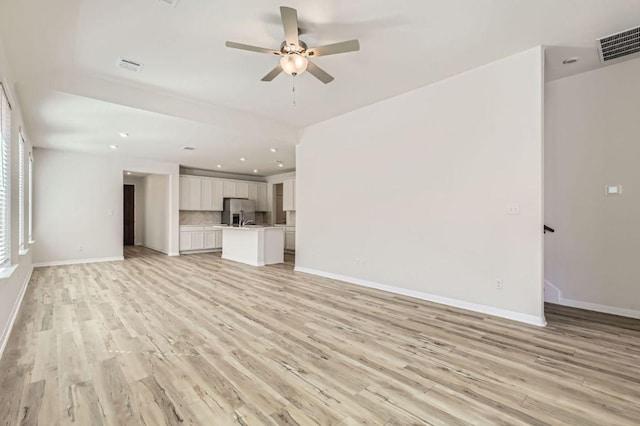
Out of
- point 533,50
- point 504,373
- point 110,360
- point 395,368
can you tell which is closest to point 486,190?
point 533,50

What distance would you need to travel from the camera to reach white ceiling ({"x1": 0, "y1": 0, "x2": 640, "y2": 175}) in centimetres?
242

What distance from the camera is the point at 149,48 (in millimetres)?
2953

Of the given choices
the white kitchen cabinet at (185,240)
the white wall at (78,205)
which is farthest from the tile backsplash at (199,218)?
the white wall at (78,205)

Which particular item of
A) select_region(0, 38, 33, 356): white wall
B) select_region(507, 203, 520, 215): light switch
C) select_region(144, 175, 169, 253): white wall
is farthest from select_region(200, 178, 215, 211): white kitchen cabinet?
select_region(507, 203, 520, 215): light switch

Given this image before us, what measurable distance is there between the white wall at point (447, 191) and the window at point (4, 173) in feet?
13.0

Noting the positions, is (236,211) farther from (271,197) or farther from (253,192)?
(271,197)

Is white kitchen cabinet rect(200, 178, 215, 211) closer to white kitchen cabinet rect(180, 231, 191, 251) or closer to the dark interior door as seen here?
white kitchen cabinet rect(180, 231, 191, 251)

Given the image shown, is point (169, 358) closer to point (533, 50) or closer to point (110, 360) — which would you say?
point (110, 360)

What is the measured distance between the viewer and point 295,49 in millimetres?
2645

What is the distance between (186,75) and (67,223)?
541 cm

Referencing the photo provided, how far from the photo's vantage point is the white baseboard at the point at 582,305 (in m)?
3.32

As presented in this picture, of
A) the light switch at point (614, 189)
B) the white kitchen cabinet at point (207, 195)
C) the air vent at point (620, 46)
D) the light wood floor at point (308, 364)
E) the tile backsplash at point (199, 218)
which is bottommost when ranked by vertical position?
the light wood floor at point (308, 364)

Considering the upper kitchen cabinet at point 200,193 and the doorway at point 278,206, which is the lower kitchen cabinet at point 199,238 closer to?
the upper kitchen cabinet at point 200,193

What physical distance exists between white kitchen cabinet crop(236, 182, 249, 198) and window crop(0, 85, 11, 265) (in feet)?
21.9
